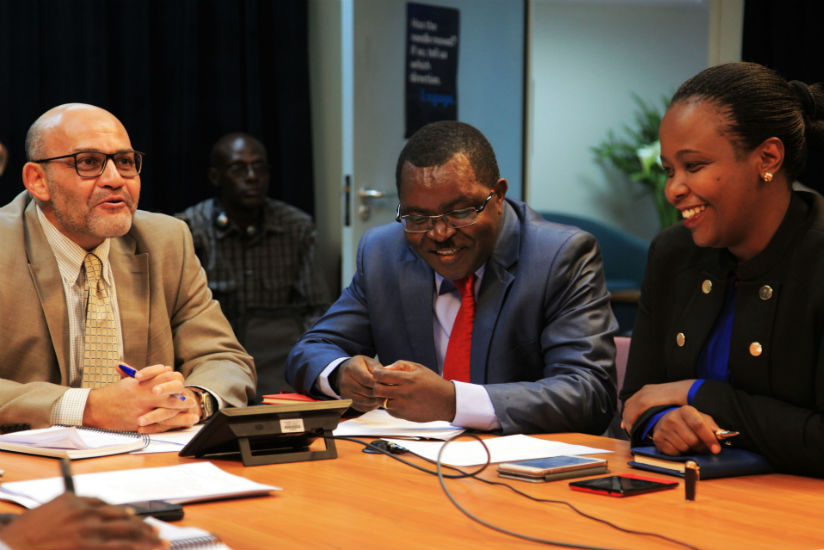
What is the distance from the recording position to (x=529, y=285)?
7.86 feet

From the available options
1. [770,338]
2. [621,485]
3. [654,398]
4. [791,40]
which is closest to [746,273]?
[770,338]

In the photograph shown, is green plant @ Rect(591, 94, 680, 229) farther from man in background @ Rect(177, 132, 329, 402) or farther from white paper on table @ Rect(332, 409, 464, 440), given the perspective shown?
white paper on table @ Rect(332, 409, 464, 440)

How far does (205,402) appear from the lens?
2.21 meters

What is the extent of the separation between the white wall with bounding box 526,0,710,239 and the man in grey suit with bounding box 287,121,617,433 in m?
5.72

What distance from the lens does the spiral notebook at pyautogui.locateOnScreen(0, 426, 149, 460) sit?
178 cm

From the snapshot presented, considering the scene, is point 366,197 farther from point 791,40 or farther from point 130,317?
point 791,40

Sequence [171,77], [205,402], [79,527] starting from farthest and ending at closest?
1. [171,77]
2. [205,402]
3. [79,527]

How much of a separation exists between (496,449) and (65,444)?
830 mm

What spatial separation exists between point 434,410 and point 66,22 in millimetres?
3380

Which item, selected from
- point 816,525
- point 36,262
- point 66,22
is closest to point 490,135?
point 66,22

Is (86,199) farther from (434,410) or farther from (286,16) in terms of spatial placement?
(286,16)

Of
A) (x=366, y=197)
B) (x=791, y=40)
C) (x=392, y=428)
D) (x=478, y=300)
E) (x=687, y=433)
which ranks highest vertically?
(x=791, y=40)

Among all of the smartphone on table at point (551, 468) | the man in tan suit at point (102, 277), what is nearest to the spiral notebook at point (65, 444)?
the man in tan suit at point (102, 277)

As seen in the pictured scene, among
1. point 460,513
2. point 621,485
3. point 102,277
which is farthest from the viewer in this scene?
point 102,277
